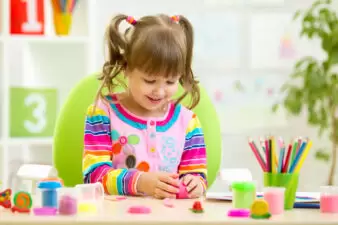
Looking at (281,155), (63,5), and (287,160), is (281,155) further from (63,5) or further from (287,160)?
(63,5)

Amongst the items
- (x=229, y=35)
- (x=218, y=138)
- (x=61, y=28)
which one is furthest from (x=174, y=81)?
(x=229, y=35)

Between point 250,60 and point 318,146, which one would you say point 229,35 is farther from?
point 318,146

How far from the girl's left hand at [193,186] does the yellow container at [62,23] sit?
1743mm

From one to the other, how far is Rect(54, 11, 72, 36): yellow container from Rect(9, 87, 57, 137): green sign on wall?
276 mm

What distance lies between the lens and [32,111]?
326 cm

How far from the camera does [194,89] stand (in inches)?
78.4

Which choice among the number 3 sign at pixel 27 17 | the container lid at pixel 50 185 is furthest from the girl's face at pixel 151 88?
the number 3 sign at pixel 27 17

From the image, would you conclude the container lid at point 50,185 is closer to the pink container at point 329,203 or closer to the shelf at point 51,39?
the pink container at point 329,203

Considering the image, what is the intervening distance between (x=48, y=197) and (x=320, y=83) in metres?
2.83

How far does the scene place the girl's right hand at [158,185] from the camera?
60.6 inches

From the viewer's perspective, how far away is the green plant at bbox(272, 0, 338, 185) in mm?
3807

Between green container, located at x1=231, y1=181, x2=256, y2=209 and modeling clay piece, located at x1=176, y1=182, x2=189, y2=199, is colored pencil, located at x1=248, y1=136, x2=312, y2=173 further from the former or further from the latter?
modeling clay piece, located at x1=176, y1=182, x2=189, y2=199

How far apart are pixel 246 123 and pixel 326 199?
2876 millimetres

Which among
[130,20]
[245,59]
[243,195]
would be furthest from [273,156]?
[245,59]
